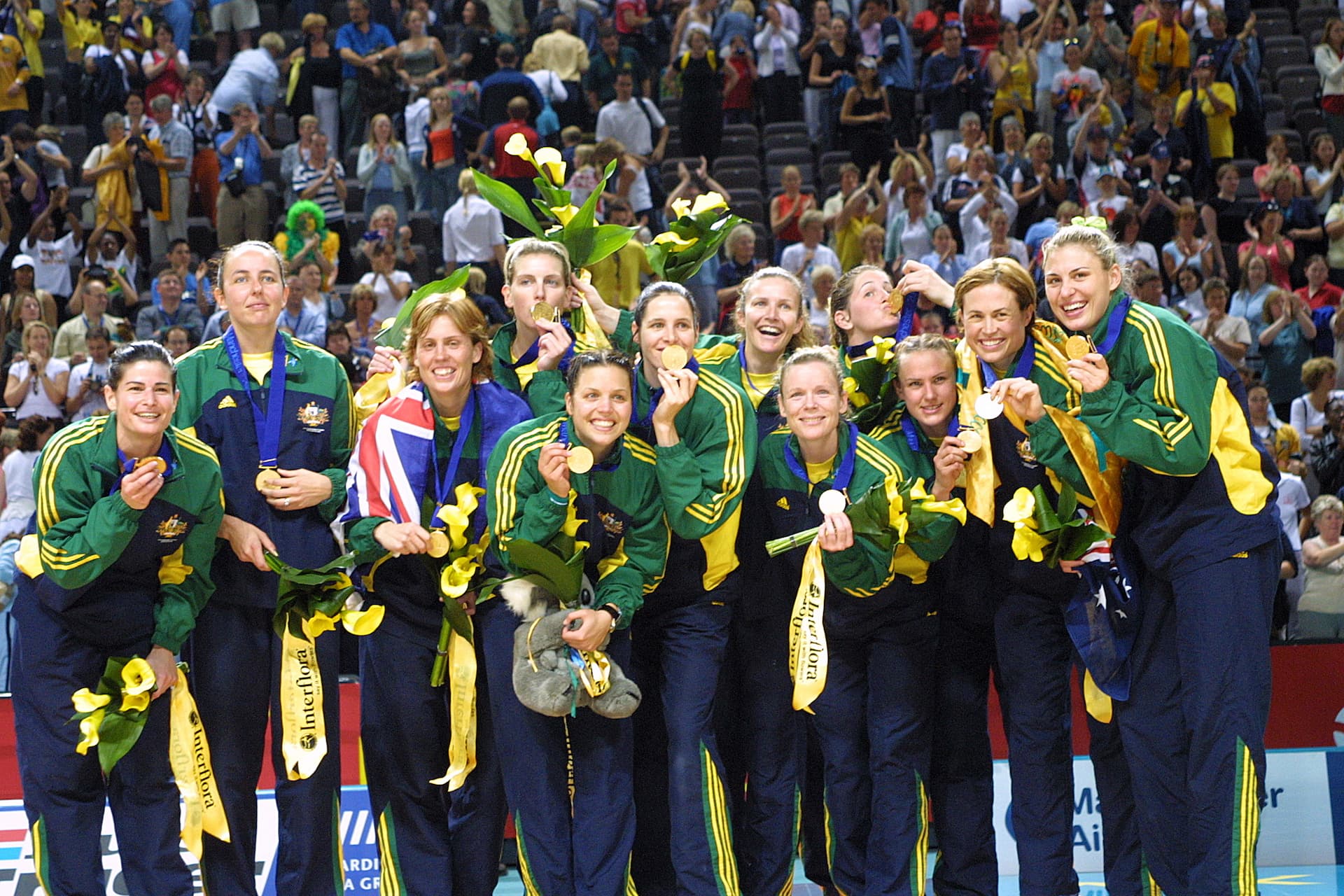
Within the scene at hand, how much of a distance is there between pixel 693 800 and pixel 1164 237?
9012 mm

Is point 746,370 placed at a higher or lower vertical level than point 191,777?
higher

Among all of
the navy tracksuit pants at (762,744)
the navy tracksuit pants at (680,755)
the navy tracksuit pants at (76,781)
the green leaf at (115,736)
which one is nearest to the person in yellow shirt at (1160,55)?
the navy tracksuit pants at (762,744)

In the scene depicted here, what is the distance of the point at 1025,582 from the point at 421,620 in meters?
2.00

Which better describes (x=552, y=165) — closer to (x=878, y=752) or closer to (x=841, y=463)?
(x=841, y=463)

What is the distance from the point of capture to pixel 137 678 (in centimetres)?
481

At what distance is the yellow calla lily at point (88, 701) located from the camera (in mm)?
4730

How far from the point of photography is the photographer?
33.4ft

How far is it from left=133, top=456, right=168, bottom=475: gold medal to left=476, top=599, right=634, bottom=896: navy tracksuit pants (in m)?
1.14

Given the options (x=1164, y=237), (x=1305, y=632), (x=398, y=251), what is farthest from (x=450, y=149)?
(x=1305, y=632)

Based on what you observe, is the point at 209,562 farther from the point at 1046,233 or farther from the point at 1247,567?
the point at 1046,233

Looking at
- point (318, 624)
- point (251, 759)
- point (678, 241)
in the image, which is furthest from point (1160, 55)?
point (251, 759)

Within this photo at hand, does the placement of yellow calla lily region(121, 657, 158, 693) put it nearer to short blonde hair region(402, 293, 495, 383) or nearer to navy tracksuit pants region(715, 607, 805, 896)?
short blonde hair region(402, 293, 495, 383)

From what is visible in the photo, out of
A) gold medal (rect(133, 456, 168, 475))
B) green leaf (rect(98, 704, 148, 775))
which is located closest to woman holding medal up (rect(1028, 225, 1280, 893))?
gold medal (rect(133, 456, 168, 475))

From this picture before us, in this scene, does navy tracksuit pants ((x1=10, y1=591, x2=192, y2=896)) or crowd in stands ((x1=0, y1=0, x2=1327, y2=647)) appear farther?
crowd in stands ((x1=0, y1=0, x2=1327, y2=647))
